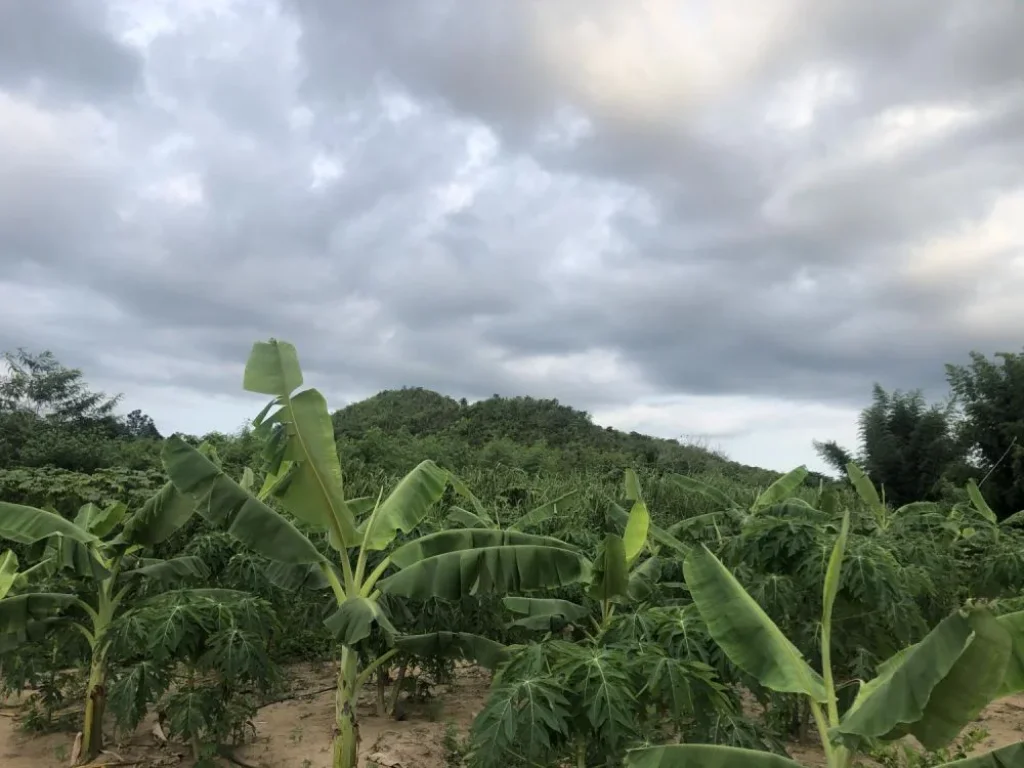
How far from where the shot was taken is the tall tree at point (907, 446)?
22.7m

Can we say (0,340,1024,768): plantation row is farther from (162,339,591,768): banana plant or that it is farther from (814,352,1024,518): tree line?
(814,352,1024,518): tree line

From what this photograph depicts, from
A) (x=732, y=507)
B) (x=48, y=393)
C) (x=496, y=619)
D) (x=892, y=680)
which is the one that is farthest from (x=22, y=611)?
(x=48, y=393)

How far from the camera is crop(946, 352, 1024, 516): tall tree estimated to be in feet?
66.2

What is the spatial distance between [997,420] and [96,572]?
24464 millimetres

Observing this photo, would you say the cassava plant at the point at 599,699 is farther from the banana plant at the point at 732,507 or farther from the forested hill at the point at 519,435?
the forested hill at the point at 519,435

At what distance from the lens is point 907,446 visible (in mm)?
23562

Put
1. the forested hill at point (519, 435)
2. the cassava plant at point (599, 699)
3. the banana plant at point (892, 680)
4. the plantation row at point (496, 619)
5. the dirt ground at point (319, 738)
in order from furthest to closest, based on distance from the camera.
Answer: the forested hill at point (519, 435) < the dirt ground at point (319, 738) < the cassava plant at point (599, 699) < the plantation row at point (496, 619) < the banana plant at point (892, 680)

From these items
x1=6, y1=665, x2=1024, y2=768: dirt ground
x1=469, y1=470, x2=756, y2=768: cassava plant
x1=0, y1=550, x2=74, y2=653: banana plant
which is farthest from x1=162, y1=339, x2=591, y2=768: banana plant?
x1=0, y1=550, x2=74, y2=653: banana plant

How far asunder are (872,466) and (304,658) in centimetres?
2146

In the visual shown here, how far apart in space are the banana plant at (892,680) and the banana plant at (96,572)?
165 inches

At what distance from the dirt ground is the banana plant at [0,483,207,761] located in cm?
56

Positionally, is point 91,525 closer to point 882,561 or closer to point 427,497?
point 427,497

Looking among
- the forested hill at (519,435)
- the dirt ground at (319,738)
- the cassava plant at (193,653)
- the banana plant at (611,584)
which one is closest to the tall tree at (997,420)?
the forested hill at (519,435)

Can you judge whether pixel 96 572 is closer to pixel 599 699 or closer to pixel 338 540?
pixel 338 540
